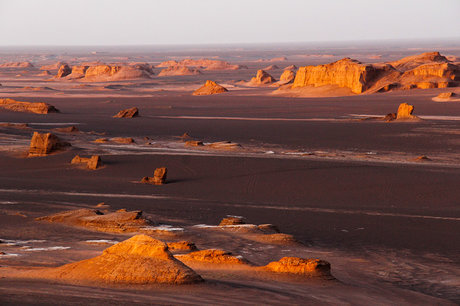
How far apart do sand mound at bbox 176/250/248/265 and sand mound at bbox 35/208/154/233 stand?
2.35m

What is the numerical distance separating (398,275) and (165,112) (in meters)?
35.0

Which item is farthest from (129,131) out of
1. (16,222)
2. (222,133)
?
(16,222)

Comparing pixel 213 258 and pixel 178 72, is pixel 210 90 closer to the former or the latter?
pixel 178 72

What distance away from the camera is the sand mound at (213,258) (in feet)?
33.2

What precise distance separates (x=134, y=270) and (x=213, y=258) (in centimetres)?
200

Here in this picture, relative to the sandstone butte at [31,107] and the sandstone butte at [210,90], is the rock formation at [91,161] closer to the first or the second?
the sandstone butte at [31,107]

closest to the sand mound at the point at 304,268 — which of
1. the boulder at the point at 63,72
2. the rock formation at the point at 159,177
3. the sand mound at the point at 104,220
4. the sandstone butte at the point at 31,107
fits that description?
the sand mound at the point at 104,220

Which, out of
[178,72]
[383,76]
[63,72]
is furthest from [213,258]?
[178,72]

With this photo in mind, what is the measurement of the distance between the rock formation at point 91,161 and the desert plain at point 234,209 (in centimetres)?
30

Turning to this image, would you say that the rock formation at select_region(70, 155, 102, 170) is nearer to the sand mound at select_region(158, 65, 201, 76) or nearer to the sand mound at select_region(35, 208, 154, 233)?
the sand mound at select_region(35, 208, 154, 233)

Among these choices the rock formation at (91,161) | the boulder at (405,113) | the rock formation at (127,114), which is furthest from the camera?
the rock formation at (127,114)

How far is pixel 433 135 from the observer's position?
3027 centimetres

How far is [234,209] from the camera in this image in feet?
51.5

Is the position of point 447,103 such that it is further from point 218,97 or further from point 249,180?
point 249,180
